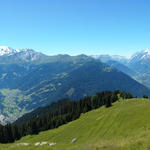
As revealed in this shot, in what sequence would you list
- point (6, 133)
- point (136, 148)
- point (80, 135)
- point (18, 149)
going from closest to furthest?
point (136, 148), point (18, 149), point (80, 135), point (6, 133)

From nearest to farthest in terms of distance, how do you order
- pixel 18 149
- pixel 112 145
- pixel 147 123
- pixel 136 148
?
pixel 136 148, pixel 112 145, pixel 18 149, pixel 147 123

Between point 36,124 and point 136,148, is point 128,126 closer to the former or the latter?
point 136,148

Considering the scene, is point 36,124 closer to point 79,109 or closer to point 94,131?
point 79,109

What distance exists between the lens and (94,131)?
82312 millimetres

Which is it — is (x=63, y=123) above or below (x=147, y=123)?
below

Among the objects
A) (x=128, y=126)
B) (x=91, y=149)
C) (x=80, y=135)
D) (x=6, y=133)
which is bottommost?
(x=6, y=133)

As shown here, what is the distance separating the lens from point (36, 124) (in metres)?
138

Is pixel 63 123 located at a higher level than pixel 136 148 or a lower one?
lower

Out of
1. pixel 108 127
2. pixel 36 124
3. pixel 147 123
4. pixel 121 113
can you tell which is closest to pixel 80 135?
pixel 108 127

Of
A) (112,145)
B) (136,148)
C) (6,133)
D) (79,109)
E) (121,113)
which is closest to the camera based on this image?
(136,148)

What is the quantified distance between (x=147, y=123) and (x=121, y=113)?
24.1 metres

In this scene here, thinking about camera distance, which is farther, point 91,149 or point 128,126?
point 128,126

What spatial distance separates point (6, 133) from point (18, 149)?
3528 inches

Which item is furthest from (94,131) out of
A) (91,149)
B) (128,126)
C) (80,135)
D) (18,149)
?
(91,149)
